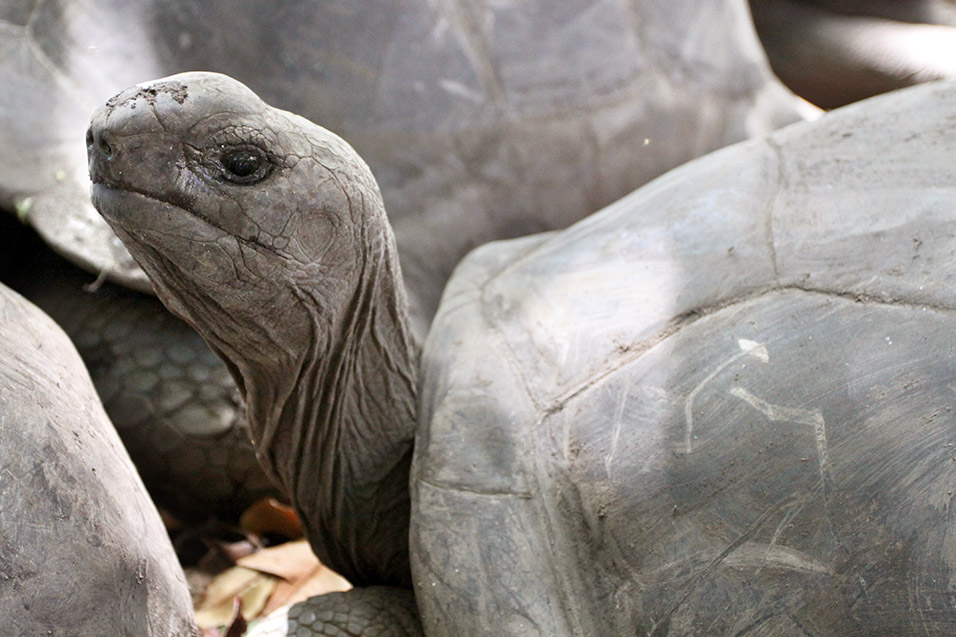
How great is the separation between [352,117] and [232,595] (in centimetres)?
134

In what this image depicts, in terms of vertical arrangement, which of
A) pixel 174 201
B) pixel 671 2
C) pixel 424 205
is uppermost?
pixel 174 201

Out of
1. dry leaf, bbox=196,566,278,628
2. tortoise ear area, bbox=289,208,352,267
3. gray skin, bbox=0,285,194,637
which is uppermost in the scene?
tortoise ear area, bbox=289,208,352,267

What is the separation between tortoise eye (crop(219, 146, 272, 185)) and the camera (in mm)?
1487

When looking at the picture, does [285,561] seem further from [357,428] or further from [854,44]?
[854,44]

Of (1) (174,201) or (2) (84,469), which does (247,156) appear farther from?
(2) (84,469)

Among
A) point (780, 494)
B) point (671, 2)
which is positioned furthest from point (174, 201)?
point (671, 2)

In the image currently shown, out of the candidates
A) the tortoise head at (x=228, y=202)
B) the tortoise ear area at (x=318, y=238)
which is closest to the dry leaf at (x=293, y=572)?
the tortoise head at (x=228, y=202)

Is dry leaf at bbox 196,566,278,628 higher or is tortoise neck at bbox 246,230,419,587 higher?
tortoise neck at bbox 246,230,419,587

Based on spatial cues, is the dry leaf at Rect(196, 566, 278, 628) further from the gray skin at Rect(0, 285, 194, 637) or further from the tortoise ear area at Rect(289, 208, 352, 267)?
the tortoise ear area at Rect(289, 208, 352, 267)

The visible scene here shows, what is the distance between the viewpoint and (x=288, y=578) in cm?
239

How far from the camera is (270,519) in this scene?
2.56 metres

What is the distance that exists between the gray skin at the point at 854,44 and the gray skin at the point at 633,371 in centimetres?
245

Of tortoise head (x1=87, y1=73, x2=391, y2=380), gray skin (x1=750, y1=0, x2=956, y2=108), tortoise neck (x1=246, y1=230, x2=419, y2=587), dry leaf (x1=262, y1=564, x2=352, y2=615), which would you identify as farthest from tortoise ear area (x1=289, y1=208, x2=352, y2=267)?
gray skin (x1=750, y1=0, x2=956, y2=108)

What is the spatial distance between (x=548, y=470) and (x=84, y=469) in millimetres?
779
